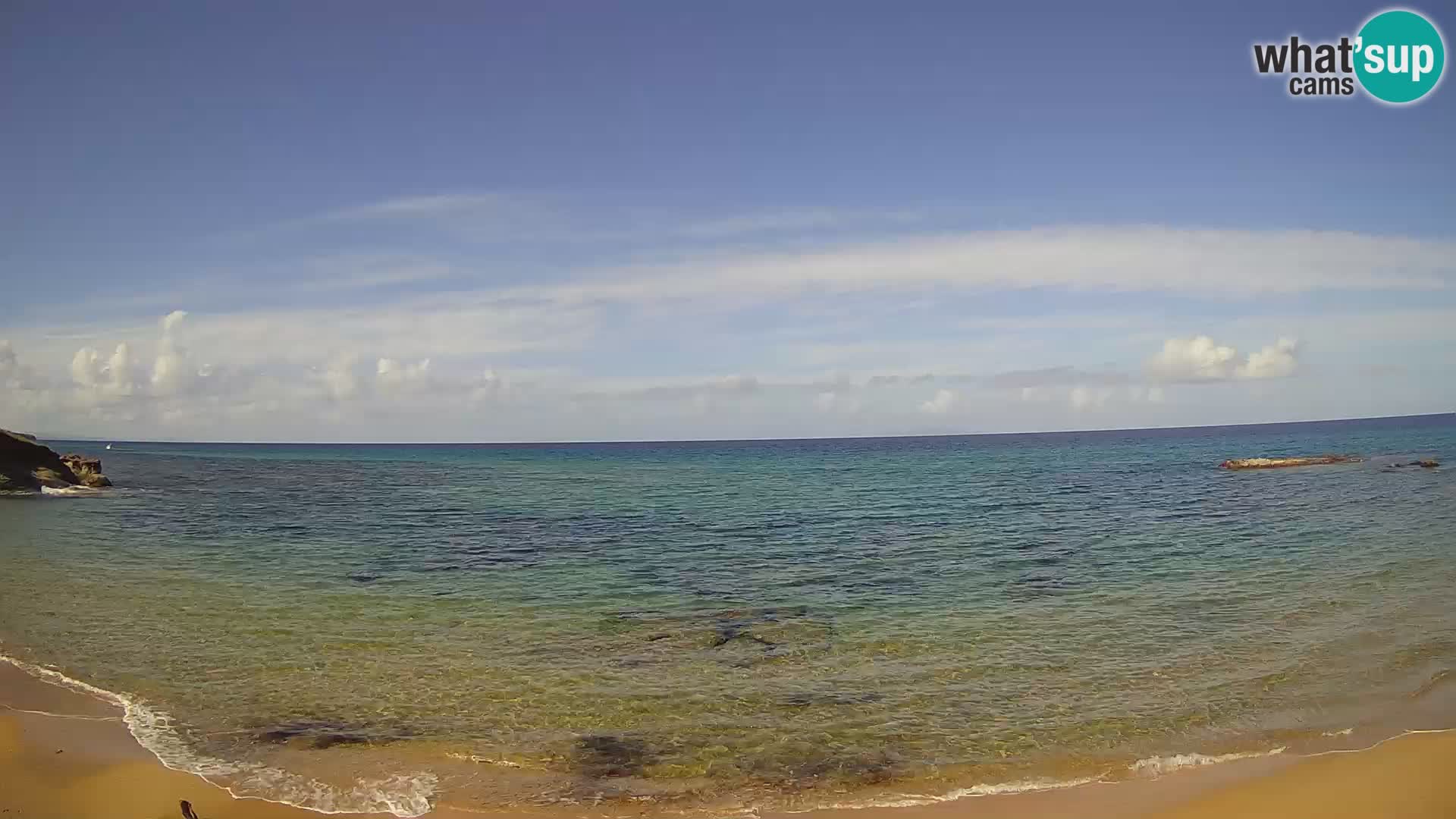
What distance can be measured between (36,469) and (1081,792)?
62.1 m

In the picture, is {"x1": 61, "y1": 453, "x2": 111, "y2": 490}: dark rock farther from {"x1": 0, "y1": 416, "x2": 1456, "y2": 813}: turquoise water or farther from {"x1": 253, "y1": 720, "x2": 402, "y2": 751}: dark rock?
{"x1": 253, "y1": 720, "x2": 402, "y2": 751}: dark rock

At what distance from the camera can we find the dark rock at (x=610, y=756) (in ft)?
34.0

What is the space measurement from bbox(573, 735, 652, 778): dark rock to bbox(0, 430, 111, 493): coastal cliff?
53.2 metres

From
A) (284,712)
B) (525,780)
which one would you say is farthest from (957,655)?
(284,712)

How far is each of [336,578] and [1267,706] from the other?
22419 mm

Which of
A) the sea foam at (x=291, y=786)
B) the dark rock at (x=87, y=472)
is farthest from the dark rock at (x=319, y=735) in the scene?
the dark rock at (x=87, y=472)

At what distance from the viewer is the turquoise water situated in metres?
10.7

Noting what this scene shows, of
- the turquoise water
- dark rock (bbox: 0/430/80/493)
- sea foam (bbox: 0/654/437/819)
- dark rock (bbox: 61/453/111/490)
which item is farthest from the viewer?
dark rock (bbox: 61/453/111/490)

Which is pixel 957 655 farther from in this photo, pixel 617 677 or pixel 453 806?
pixel 453 806

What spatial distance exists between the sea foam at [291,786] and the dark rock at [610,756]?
1.90 m

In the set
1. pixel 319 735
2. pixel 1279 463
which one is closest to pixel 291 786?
pixel 319 735

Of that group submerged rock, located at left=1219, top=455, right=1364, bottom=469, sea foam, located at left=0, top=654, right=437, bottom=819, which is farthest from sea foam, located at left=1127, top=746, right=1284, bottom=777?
submerged rock, located at left=1219, top=455, right=1364, bottom=469

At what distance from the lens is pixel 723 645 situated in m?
16.0

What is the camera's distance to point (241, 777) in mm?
10062
